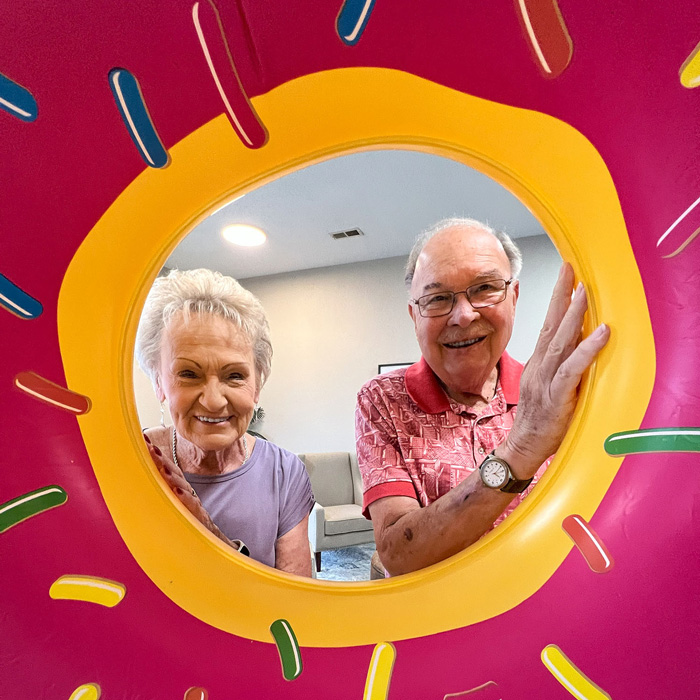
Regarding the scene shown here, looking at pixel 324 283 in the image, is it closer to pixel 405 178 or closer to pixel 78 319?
pixel 405 178

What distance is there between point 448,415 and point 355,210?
1.88 metres

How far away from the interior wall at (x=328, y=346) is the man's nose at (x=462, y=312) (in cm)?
217

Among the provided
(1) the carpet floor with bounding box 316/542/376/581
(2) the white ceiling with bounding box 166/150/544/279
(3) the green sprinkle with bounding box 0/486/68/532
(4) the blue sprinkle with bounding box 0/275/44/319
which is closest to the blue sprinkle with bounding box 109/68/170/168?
(4) the blue sprinkle with bounding box 0/275/44/319

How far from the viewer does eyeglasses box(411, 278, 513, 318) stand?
0.94m

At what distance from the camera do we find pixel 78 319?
44cm

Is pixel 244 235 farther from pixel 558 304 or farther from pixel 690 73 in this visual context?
pixel 690 73

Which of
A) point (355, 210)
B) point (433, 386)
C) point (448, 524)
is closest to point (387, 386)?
point (433, 386)

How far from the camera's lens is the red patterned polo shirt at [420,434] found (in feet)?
2.74

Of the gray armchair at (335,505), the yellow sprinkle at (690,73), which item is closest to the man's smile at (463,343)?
the yellow sprinkle at (690,73)

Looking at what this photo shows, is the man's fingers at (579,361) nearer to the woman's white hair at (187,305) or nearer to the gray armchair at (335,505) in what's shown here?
the woman's white hair at (187,305)

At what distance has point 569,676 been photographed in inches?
15.1

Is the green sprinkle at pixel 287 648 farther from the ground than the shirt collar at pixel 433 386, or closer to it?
closer to it

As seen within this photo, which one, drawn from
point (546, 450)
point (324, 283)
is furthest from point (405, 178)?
point (546, 450)

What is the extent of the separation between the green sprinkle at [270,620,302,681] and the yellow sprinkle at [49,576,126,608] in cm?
16
